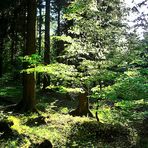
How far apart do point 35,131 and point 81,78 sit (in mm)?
3064

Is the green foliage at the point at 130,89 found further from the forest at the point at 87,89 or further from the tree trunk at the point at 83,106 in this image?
the tree trunk at the point at 83,106

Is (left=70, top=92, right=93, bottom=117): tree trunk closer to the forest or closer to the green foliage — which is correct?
the forest

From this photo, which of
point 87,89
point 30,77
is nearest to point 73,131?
point 87,89

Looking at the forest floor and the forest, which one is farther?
the forest

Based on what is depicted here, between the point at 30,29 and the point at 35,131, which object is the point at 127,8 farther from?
the point at 35,131

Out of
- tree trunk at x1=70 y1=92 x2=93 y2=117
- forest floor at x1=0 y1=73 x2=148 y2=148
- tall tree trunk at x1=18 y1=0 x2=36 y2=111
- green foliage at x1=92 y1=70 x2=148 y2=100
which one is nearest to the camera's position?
forest floor at x1=0 y1=73 x2=148 y2=148

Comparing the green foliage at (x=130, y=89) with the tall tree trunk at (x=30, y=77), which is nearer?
the green foliage at (x=130, y=89)

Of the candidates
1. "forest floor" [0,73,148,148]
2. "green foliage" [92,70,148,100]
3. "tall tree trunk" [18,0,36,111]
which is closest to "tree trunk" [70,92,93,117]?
"forest floor" [0,73,148,148]

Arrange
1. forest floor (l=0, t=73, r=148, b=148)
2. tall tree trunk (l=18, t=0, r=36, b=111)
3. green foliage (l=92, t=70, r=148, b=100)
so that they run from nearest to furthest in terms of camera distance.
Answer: forest floor (l=0, t=73, r=148, b=148)
green foliage (l=92, t=70, r=148, b=100)
tall tree trunk (l=18, t=0, r=36, b=111)

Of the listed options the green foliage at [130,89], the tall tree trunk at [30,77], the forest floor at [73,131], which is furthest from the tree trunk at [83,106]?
the green foliage at [130,89]

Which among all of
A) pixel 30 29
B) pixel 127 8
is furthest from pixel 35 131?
pixel 127 8

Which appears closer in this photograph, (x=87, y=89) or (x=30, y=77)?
(x=87, y=89)

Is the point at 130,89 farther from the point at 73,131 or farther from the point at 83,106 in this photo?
the point at 83,106

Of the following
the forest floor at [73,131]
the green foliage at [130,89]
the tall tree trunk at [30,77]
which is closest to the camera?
the forest floor at [73,131]
